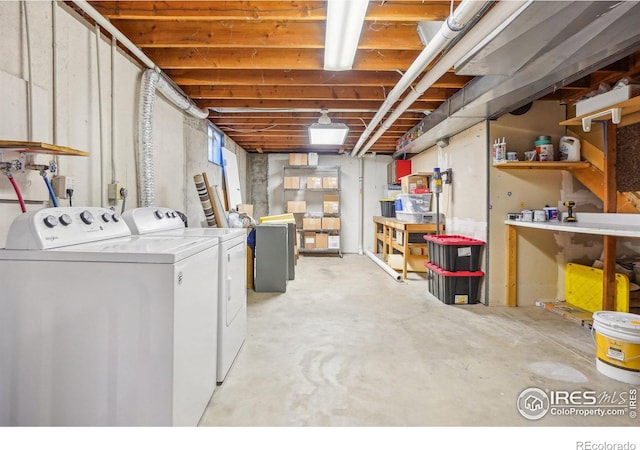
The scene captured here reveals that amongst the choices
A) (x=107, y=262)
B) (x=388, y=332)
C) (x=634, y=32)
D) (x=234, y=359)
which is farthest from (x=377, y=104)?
(x=107, y=262)

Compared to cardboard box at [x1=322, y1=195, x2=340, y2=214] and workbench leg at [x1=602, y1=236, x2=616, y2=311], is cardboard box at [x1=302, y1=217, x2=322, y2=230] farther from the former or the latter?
workbench leg at [x1=602, y1=236, x2=616, y2=311]

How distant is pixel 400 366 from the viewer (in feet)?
6.95

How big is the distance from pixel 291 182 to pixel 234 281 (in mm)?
4848

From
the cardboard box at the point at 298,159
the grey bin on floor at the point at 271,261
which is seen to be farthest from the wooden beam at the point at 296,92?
the cardboard box at the point at 298,159

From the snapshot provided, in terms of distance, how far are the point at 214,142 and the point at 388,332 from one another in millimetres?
3700

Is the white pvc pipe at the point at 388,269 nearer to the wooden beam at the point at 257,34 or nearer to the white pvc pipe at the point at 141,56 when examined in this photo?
the wooden beam at the point at 257,34

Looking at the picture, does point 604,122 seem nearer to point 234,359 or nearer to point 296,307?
point 296,307

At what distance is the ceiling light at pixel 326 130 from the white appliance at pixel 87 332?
10.3 feet

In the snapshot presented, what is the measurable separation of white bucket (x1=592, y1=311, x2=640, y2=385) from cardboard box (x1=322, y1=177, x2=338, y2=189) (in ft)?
17.2

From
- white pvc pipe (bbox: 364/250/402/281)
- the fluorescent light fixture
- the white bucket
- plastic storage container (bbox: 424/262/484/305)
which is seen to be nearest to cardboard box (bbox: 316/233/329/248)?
white pvc pipe (bbox: 364/250/402/281)

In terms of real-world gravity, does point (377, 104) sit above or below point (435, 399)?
above

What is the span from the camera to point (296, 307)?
11.1ft

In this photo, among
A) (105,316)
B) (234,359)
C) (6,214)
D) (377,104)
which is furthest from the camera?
(377,104)

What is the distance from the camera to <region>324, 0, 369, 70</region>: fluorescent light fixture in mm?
1676
